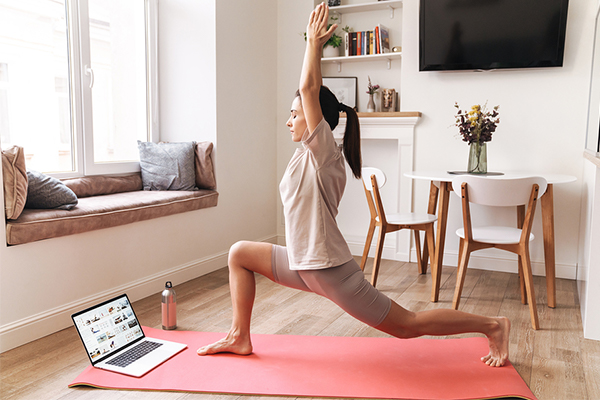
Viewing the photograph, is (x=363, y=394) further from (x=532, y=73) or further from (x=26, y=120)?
(x=532, y=73)

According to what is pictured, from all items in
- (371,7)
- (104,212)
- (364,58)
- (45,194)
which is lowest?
(104,212)

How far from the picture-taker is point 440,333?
77.4 inches

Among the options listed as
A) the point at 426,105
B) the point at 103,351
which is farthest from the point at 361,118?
the point at 103,351

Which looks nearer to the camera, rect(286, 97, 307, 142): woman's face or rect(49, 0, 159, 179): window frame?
rect(286, 97, 307, 142): woman's face

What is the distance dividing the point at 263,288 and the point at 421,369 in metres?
1.41

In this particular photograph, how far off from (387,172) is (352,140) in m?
2.28

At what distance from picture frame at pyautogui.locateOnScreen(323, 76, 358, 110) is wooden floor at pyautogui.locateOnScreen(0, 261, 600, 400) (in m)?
1.42

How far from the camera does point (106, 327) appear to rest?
85.5 inches

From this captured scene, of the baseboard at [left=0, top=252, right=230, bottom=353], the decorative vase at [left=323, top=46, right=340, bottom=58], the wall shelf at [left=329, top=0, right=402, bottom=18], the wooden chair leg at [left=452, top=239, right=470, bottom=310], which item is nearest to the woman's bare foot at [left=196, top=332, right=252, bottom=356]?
the baseboard at [left=0, top=252, right=230, bottom=353]

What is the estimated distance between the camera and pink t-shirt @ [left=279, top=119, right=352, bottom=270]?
1.84 meters

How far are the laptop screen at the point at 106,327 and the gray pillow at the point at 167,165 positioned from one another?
4.23ft

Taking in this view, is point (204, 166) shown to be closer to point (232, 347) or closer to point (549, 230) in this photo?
point (232, 347)

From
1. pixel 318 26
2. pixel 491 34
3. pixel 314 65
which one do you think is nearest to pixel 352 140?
pixel 314 65

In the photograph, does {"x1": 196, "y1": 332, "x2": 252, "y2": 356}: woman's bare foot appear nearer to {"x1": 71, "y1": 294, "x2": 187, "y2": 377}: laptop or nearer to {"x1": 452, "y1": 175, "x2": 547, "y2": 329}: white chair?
{"x1": 71, "y1": 294, "x2": 187, "y2": 377}: laptop
